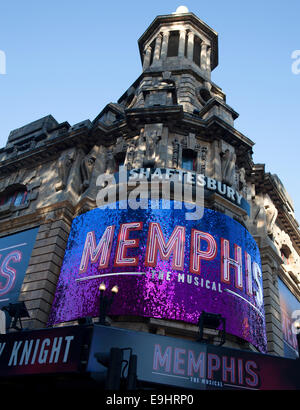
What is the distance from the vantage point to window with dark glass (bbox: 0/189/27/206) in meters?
28.0

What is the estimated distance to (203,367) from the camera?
14.7m

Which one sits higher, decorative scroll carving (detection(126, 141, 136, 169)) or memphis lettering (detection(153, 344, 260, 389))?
decorative scroll carving (detection(126, 141, 136, 169))

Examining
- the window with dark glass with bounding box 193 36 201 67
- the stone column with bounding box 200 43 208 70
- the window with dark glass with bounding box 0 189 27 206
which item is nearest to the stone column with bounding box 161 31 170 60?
the window with dark glass with bounding box 193 36 201 67

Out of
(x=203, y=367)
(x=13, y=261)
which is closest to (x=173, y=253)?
(x=203, y=367)

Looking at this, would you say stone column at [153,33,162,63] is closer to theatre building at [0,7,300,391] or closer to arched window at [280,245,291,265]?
theatre building at [0,7,300,391]

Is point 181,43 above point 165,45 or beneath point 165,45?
above

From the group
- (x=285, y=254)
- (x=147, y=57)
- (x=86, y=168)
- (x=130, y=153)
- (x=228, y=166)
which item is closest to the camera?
(x=228, y=166)

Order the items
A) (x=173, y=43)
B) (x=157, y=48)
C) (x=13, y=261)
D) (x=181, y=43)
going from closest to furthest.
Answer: (x=13, y=261) → (x=181, y=43) → (x=157, y=48) → (x=173, y=43)

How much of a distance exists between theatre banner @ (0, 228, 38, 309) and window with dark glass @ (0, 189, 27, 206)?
11.1 feet

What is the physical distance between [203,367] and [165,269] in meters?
5.37

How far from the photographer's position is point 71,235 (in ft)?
74.8

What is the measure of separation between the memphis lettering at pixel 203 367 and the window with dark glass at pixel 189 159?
13.1 meters

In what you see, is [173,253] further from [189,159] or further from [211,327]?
[189,159]
